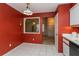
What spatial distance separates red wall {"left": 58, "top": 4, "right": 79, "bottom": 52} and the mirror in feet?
9.90

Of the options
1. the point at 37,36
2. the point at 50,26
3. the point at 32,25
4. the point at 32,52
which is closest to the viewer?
the point at 32,52

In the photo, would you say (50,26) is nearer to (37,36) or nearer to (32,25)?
(32,25)

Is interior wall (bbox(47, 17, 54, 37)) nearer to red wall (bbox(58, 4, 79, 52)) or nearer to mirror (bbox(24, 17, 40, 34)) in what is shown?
mirror (bbox(24, 17, 40, 34))

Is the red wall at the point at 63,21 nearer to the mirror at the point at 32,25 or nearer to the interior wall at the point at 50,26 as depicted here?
the mirror at the point at 32,25

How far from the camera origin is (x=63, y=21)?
18.5 feet

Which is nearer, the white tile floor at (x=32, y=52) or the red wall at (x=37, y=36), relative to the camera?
the white tile floor at (x=32, y=52)

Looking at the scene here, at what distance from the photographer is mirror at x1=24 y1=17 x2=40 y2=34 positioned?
8.53 metres

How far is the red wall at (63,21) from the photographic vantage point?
5582mm

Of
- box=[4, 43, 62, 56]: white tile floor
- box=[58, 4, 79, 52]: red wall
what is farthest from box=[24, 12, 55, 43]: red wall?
box=[58, 4, 79, 52]: red wall

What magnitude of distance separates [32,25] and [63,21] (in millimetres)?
3501

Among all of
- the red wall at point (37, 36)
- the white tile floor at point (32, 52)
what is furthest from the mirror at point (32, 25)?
the white tile floor at point (32, 52)

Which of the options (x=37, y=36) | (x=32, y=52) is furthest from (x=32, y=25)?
(x=32, y=52)

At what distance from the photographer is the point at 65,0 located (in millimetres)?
771

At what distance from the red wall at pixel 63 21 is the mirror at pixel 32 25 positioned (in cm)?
302
